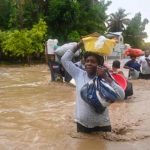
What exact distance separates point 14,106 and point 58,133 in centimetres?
368

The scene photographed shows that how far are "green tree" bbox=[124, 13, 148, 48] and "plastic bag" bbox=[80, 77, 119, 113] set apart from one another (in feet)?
193

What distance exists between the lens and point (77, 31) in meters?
38.4

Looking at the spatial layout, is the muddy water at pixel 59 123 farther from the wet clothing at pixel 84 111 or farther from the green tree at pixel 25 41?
the green tree at pixel 25 41

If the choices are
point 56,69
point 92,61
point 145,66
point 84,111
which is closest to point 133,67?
point 145,66

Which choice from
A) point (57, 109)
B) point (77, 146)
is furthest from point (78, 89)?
point (57, 109)

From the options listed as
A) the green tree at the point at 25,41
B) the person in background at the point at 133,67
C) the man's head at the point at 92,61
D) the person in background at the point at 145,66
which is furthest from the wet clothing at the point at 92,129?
the green tree at the point at 25,41

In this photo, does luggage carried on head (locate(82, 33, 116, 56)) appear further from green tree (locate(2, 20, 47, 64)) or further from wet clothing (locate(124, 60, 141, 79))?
green tree (locate(2, 20, 47, 64))

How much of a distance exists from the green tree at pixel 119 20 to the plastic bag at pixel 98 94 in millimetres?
62652

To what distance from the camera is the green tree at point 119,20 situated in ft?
222

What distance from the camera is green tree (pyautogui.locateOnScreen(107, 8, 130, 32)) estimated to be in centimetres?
6781

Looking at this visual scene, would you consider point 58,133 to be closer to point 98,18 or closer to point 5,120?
point 5,120

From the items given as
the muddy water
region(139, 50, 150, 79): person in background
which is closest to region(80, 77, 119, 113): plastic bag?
the muddy water

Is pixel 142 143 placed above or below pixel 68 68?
below

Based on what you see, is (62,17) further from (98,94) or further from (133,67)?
(98,94)
